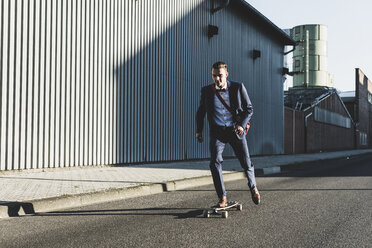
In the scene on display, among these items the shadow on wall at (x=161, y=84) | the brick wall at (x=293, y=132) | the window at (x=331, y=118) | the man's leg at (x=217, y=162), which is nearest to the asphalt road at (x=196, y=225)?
the man's leg at (x=217, y=162)

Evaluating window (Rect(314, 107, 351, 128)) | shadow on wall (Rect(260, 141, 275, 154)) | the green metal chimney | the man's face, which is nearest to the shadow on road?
the man's face

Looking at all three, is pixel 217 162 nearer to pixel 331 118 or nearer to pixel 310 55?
pixel 331 118

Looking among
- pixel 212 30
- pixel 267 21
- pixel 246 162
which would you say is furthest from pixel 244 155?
pixel 267 21

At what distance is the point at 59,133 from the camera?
9203 mm

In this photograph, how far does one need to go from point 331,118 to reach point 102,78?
99.1 feet

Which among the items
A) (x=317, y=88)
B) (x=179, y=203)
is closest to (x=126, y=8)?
(x=179, y=203)

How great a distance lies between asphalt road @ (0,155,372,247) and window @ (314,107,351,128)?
2657cm

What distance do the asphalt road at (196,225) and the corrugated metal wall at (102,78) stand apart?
156 inches

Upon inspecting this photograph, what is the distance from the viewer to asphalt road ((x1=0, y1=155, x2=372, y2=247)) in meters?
3.50

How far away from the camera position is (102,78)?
10477 millimetres

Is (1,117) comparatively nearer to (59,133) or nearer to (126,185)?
(59,133)

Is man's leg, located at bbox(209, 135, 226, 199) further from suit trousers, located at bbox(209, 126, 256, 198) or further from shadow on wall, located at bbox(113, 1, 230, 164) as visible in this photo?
shadow on wall, located at bbox(113, 1, 230, 164)

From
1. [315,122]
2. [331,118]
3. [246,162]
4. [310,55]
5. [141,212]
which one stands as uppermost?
[310,55]

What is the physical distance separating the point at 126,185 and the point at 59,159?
3.15m
